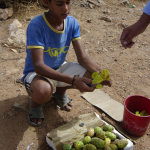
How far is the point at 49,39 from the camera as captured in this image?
225 centimetres

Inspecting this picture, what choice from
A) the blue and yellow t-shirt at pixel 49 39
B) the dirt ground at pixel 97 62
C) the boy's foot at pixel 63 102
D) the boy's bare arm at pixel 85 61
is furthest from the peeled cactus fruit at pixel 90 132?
the blue and yellow t-shirt at pixel 49 39

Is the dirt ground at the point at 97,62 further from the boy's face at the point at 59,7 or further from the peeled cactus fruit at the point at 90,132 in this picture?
the boy's face at the point at 59,7

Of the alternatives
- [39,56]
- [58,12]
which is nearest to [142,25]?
[58,12]

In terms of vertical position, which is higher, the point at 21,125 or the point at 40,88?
the point at 40,88

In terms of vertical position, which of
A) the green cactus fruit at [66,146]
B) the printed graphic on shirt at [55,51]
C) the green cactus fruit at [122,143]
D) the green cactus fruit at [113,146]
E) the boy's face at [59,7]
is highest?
the boy's face at [59,7]

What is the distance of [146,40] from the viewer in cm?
474

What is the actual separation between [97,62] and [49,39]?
1.81 metres

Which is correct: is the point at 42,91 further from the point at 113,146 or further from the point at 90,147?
the point at 113,146

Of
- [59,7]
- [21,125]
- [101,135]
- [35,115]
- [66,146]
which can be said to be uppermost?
[59,7]

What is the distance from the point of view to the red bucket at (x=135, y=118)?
2148 millimetres

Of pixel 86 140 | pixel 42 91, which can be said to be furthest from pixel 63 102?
pixel 86 140

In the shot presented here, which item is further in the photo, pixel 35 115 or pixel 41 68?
pixel 35 115

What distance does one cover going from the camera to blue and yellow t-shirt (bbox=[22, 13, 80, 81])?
81.2 inches

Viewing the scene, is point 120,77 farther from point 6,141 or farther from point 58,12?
point 6,141
